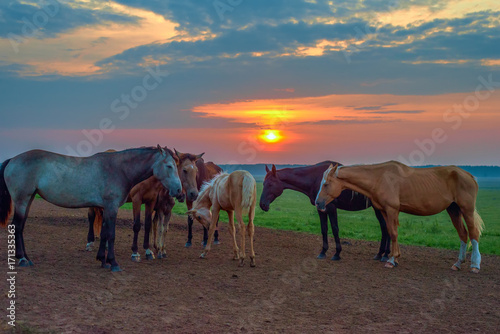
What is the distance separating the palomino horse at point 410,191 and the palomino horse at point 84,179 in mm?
3764

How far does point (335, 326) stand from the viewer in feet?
20.2

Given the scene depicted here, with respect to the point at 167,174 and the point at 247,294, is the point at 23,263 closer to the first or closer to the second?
the point at 167,174

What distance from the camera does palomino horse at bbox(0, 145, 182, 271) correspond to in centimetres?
883

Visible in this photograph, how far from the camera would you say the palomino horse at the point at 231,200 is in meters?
9.77

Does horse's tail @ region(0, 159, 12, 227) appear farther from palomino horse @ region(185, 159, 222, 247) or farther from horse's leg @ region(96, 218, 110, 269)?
palomino horse @ region(185, 159, 222, 247)

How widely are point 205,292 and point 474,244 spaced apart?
6153mm

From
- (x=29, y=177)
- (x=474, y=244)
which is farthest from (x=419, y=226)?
(x=29, y=177)

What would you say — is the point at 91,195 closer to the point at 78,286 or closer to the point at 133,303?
the point at 78,286

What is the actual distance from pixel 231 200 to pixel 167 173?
1654 millimetres

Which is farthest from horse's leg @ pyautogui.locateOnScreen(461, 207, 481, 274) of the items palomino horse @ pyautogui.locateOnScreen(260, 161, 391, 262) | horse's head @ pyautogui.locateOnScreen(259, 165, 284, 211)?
horse's head @ pyautogui.locateOnScreen(259, 165, 284, 211)

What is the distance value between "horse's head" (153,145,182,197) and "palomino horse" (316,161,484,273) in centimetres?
324

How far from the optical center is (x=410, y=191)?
10289 millimetres

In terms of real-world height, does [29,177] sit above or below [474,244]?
above

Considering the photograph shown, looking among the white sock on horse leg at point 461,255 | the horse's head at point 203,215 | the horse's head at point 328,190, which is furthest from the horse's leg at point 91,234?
the white sock on horse leg at point 461,255
